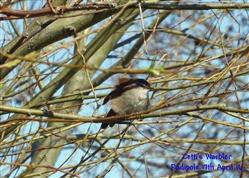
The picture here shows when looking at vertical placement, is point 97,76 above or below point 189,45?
below

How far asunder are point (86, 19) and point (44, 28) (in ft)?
0.91

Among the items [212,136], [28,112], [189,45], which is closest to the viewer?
[28,112]

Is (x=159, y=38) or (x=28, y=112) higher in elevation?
(x=159, y=38)

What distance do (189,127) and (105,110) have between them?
A: 2156mm

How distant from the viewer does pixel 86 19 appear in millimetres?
3086

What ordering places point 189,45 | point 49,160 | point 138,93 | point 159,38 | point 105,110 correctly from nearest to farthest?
1. point 138,93
2. point 49,160
3. point 105,110
4. point 159,38
5. point 189,45

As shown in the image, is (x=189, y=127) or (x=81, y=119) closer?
(x=81, y=119)

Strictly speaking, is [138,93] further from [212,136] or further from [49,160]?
[212,136]

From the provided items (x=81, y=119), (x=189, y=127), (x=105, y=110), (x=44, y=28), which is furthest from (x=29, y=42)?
(x=189, y=127)

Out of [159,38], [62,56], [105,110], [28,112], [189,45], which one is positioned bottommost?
[28,112]

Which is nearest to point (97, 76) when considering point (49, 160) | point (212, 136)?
point (49, 160)

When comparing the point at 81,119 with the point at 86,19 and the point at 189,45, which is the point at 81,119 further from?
the point at 189,45

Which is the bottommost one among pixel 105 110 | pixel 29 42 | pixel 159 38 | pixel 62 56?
pixel 29 42

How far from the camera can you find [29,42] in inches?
116
